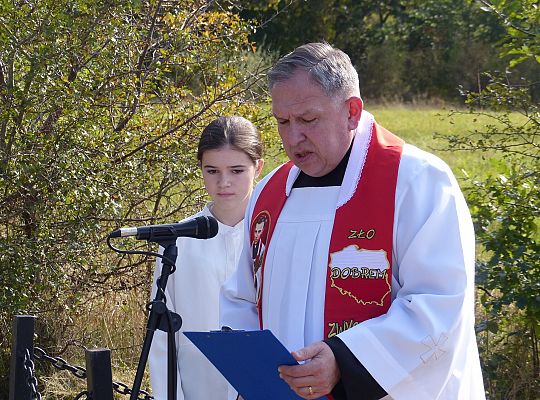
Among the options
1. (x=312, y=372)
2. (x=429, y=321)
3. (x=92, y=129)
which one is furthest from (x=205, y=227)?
(x=92, y=129)

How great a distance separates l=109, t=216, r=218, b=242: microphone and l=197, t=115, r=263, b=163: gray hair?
1.07 meters

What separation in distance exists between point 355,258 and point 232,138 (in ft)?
4.11

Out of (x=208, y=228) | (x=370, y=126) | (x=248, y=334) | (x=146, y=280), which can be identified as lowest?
(x=146, y=280)

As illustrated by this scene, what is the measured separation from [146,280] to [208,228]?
12.2ft

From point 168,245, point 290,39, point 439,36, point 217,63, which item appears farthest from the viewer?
point 439,36

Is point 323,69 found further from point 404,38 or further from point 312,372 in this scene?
point 404,38

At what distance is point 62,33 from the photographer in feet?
21.1

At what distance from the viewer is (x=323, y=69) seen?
10.7 ft

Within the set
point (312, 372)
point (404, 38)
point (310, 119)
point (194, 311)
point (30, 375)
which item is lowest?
point (30, 375)

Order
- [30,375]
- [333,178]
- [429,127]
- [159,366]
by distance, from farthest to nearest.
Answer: [429,127], [30,375], [159,366], [333,178]

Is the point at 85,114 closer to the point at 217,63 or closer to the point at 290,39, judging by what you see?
the point at 217,63

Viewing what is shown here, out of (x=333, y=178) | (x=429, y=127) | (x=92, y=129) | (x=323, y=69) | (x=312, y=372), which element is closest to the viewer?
(x=312, y=372)

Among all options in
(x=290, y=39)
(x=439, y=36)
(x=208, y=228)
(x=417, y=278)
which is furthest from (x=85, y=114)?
(x=439, y=36)

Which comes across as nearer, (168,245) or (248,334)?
(248,334)
